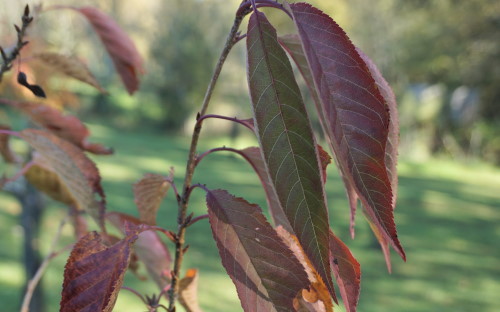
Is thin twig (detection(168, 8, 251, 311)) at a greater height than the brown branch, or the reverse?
the brown branch

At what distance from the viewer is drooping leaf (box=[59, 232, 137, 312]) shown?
0.34 m

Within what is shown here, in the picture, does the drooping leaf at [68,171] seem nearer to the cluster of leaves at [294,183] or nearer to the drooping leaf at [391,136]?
the cluster of leaves at [294,183]

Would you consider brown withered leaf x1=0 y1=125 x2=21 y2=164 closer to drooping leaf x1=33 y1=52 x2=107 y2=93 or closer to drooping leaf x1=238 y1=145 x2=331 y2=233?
drooping leaf x1=33 y1=52 x2=107 y2=93

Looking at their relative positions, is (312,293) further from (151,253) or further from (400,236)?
(400,236)

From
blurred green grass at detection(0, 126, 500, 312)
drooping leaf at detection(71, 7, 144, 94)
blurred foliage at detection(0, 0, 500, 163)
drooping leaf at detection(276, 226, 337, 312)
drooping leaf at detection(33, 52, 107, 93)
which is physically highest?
blurred foliage at detection(0, 0, 500, 163)

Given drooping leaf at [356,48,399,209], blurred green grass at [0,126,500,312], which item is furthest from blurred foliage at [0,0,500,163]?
drooping leaf at [356,48,399,209]

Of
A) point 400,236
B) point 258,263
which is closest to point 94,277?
point 258,263

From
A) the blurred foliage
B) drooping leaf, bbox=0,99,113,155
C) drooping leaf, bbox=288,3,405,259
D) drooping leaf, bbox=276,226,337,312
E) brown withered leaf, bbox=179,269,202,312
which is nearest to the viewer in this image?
drooping leaf, bbox=288,3,405,259

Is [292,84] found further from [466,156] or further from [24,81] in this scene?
[466,156]

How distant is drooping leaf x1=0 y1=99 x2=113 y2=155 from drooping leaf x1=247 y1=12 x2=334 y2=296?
14.1 inches

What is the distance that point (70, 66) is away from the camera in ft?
2.01

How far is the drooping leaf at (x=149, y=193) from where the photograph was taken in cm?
50

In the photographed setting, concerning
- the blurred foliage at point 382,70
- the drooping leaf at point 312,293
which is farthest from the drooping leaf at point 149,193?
the blurred foliage at point 382,70

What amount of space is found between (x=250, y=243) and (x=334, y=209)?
20.9 ft
